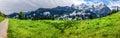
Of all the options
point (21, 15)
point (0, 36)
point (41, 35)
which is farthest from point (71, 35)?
point (21, 15)

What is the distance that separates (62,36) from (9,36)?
10.0 meters

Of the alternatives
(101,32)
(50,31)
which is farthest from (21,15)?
(101,32)

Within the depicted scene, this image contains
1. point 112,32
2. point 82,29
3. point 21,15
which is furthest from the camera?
point 21,15

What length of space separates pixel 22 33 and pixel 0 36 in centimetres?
653

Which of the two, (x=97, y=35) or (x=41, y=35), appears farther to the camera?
(x=41, y=35)

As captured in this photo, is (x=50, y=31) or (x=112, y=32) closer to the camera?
(x=112, y=32)

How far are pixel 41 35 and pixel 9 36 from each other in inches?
265

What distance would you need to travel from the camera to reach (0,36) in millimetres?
48062

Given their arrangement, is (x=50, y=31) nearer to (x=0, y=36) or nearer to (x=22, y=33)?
(x=22, y=33)

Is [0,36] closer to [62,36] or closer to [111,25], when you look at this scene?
[62,36]

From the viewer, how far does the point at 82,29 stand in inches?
2222

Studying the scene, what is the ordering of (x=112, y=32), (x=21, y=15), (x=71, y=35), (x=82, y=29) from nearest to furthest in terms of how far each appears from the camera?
(x=112, y=32), (x=71, y=35), (x=82, y=29), (x=21, y=15)

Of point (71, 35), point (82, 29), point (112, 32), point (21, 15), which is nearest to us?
point (112, 32)

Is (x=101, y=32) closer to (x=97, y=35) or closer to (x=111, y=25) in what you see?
(x=97, y=35)
